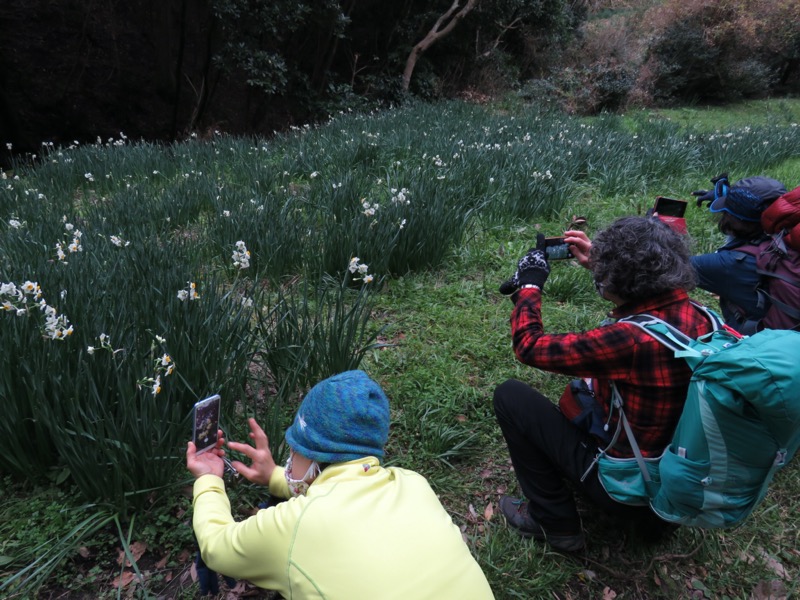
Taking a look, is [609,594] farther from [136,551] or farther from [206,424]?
[136,551]

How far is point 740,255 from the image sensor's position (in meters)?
2.33

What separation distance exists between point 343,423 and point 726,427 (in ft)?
3.02

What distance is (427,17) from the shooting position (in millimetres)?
13031

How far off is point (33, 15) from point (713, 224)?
11190mm

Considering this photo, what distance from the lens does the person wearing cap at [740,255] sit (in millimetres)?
2264

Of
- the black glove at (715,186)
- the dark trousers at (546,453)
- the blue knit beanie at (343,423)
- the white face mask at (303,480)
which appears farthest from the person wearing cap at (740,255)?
the white face mask at (303,480)

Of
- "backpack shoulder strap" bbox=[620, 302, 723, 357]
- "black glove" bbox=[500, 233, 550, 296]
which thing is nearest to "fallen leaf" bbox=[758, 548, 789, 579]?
"backpack shoulder strap" bbox=[620, 302, 723, 357]

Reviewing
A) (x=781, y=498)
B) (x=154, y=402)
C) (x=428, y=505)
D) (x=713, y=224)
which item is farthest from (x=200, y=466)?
(x=713, y=224)

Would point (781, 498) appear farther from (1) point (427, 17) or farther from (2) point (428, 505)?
(1) point (427, 17)

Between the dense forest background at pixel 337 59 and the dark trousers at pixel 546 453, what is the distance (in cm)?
985

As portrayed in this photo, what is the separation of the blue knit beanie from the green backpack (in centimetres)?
79

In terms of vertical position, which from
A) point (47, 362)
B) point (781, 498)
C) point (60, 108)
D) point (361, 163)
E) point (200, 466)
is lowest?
point (781, 498)

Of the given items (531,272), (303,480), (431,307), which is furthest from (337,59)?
(303,480)

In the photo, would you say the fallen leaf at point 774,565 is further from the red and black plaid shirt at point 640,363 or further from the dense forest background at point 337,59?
the dense forest background at point 337,59
